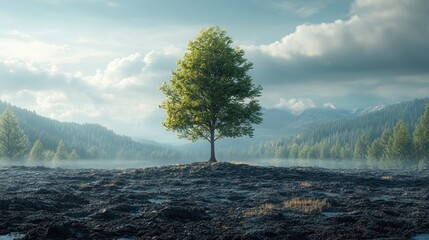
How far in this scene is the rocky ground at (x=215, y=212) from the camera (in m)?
14.3

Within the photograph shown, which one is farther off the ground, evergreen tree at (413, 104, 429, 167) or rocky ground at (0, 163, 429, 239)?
evergreen tree at (413, 104, 429, 167)

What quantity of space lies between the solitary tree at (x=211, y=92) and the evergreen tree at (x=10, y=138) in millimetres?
69182

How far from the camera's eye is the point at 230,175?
120 feet

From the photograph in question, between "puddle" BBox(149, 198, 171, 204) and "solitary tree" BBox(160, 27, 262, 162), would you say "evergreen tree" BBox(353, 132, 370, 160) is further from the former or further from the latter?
"puddle" BBox(149, 198, 171, 204)

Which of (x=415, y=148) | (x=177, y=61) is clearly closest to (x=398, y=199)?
(x=177, y=61)

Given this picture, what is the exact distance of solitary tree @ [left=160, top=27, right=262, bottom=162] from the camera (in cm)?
4662

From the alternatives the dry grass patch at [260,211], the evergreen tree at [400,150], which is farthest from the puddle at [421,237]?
the evergreen tree at [400,150]

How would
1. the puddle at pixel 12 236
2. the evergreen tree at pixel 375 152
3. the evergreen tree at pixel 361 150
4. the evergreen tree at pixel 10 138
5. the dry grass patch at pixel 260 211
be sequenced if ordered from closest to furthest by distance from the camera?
1. the puddle at pixel 12 236
2. the dry grass patch at pixel 260 211
3. the evergreen tree at pixel 10 138
4. the evergreen tree at pixel 375 152
5. the evergreen tree at pixel 361 150

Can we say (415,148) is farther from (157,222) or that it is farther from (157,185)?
(157,222)

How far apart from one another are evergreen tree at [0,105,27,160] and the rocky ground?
80.0m

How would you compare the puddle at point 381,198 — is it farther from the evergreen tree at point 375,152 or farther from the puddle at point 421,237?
the evergreen tree at point 375,152

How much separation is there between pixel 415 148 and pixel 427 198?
99618mm

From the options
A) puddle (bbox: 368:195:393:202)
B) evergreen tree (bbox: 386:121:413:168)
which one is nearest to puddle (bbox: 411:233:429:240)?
puddle (bbox: 368:195:393:202)

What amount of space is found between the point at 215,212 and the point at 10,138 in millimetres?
96677
